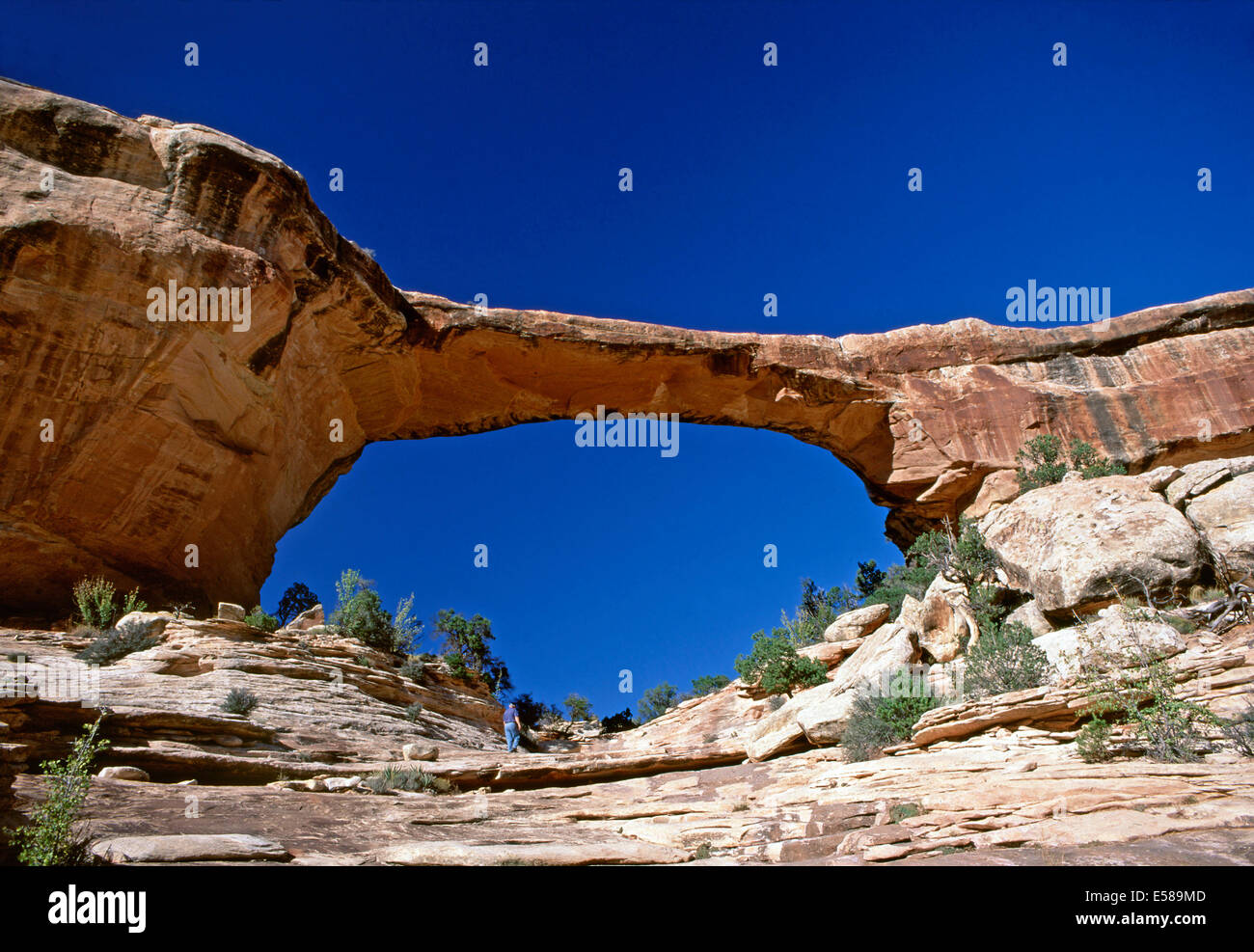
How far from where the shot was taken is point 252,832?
22.5ft

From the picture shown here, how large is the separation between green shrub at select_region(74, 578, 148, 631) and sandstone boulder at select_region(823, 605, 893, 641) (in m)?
14.9

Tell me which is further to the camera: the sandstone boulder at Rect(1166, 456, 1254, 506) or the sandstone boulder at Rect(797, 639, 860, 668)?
the sandstone boulder at Rect(797, 639, 860, 668)

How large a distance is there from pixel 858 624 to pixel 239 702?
13.5 meters

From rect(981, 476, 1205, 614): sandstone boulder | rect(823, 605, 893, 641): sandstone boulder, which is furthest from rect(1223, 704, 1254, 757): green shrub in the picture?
rect(823, 605, 893, 641): sandstone boulder

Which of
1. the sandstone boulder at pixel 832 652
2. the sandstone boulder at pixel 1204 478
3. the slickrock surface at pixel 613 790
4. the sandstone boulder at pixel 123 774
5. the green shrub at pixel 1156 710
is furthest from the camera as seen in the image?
the sandstone boulder at pixel 832 652

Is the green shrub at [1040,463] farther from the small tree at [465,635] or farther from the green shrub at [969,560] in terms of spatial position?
the small tree at [465,635]

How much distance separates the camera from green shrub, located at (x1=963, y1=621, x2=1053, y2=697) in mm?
10266

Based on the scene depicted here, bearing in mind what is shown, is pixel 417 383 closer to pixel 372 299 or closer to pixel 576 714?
pixel 372 299

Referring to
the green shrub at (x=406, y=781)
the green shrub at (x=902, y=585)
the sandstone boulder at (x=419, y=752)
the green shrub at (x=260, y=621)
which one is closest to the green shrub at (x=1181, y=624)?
the green shrub at (x=902, y=585)

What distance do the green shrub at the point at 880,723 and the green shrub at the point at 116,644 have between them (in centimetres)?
1140

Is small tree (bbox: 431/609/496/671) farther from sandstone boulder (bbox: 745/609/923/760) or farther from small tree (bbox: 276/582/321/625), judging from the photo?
sandstone boulder (bbox: 745/609/923/760)

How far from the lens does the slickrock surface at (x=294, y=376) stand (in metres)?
13.1

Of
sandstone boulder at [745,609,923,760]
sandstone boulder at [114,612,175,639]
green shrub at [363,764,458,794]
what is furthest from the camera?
sandstone boulder at [114,612,175,639]

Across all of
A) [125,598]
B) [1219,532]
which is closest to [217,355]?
[125,598]
